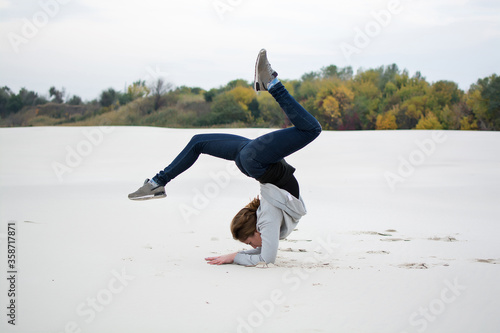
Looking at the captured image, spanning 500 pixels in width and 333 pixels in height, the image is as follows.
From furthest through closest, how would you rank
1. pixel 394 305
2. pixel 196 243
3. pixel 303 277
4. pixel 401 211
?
1. pixel 401 211
2. pixel 196 243
3. pixel 303 277
4. pixel 394 305

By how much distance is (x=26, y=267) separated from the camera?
3174mm

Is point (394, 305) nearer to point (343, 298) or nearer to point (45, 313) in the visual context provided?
point (343, 298)

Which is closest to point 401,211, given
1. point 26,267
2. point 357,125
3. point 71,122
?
point 26,267

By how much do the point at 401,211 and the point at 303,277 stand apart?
12.3 ft

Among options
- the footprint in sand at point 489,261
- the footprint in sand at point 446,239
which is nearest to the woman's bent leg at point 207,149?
the footprint in sand at point 489,261

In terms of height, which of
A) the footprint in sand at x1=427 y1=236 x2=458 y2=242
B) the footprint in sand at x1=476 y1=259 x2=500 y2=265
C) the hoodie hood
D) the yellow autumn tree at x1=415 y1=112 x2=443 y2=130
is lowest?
the footprint in sand at x1=427 y1=236 x2=458 y2=242

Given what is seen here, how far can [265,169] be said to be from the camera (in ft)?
11.5
